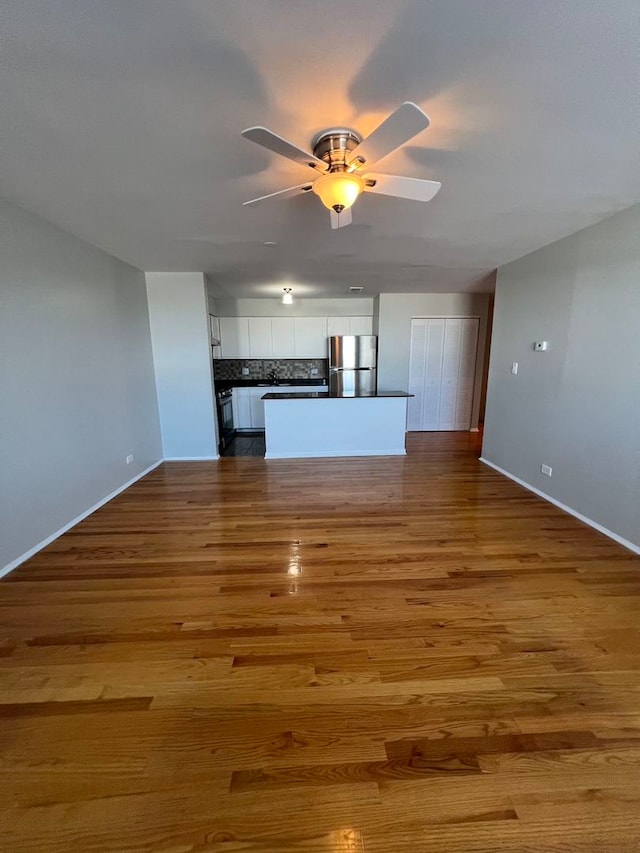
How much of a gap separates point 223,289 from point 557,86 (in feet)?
14.7

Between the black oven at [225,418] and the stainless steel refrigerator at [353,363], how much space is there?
180 centimetres

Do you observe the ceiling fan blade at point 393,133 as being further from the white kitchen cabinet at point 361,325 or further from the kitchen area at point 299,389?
the white kitchen cabinet at point 361,325

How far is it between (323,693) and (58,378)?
2.80 m

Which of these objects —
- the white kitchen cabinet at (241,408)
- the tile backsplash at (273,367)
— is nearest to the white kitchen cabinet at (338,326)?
the tile backsplash at (273,367)

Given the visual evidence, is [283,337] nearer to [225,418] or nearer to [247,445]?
[225,418]

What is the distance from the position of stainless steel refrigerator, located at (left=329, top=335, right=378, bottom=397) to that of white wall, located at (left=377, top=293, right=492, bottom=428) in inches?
6.7

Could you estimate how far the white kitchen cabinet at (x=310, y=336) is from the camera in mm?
5863

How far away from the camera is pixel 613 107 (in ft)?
4.35

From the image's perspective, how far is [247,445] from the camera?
5277 millimetres

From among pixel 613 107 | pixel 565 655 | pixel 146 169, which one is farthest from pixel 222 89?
pixel 565 655

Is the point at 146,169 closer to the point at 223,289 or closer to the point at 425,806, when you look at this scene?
the point at 425,806

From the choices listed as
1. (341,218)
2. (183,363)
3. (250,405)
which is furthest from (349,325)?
(341,218)

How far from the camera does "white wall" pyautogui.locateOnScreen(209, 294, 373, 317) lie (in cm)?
579

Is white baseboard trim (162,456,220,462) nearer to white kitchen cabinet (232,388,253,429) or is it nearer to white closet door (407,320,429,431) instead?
white kitchen cabinet (232,388,253,429)
